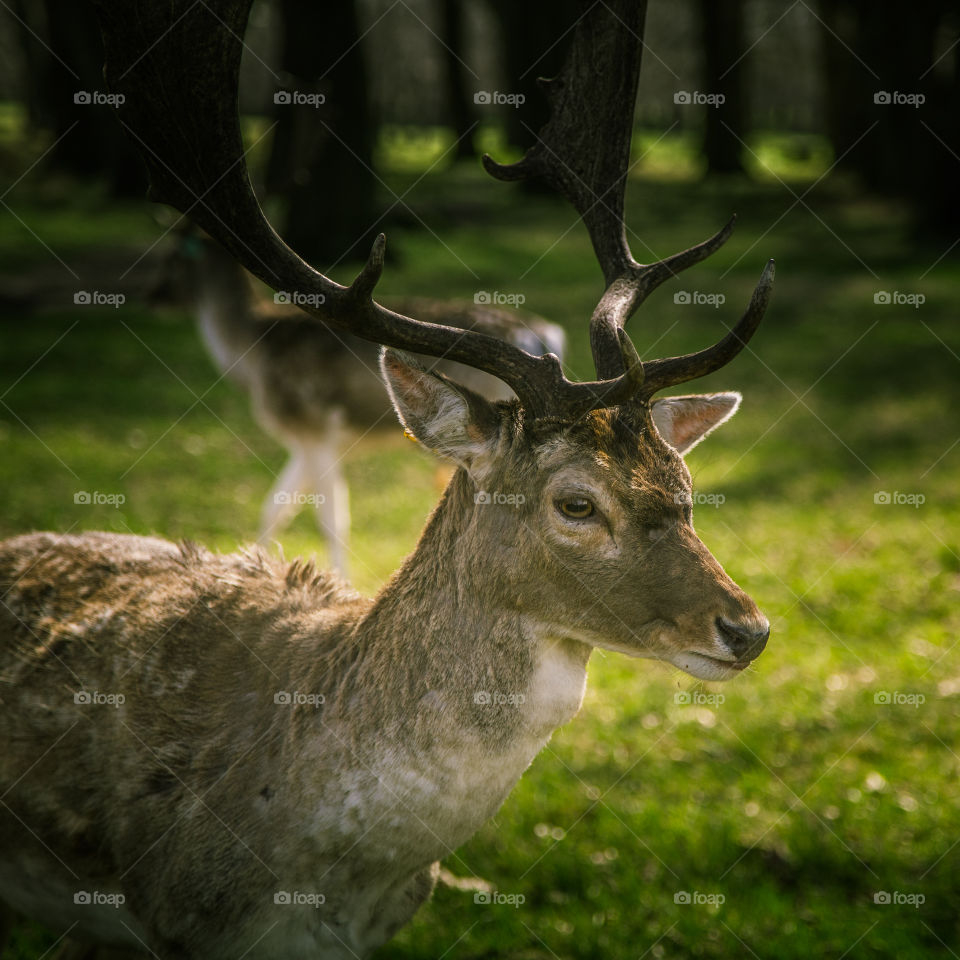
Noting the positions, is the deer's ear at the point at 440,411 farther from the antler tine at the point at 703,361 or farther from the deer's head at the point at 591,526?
the antler tine at the point at 703,361

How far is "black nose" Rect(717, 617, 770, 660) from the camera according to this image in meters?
2.95

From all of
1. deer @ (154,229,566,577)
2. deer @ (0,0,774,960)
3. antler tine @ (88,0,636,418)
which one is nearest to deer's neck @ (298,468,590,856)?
deer @ (0,0,774,960)

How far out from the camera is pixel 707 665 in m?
3.01

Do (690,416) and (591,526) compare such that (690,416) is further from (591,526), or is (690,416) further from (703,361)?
(591,526)

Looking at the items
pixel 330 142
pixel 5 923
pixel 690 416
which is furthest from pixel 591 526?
pixel 330 142

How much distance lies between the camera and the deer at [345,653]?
10.2 ft

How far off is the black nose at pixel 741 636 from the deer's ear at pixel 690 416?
926 mm

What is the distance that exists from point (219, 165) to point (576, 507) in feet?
5.49

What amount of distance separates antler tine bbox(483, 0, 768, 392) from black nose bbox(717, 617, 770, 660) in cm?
147

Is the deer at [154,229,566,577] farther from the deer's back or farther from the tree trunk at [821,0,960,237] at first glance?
the tree trunk at [821,0,960,237]

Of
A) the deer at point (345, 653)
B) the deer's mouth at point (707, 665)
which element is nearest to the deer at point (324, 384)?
the deer at point (345, 653)

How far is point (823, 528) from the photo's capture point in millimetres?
8883

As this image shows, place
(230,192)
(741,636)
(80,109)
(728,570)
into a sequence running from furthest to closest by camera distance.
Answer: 1. (80,109)
2. (728,570)
3. (230,192)
4. (741,636)

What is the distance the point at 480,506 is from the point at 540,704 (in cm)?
65
